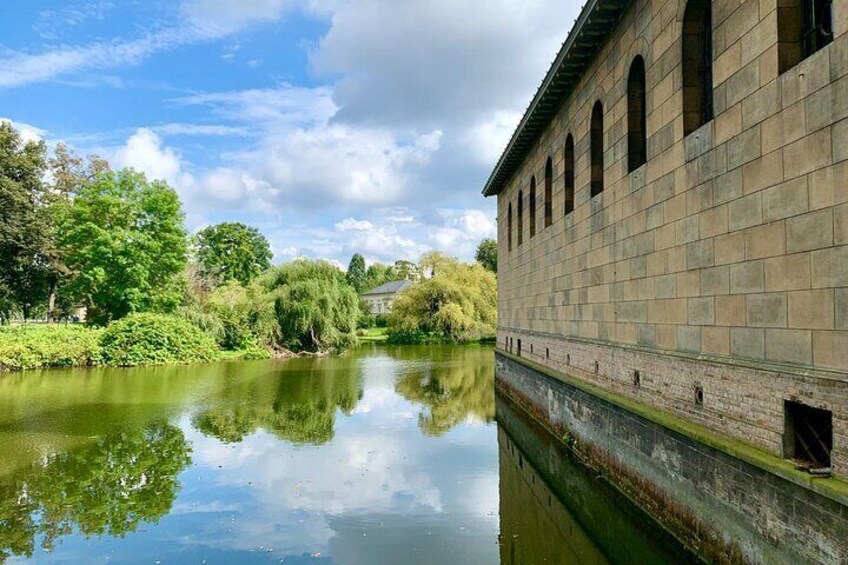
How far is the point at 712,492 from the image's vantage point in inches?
233

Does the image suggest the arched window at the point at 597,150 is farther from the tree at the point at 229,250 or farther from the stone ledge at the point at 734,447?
the tree at the point at 229,250

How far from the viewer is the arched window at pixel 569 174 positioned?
12586mm

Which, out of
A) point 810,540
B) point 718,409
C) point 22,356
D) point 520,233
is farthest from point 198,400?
point 810,540

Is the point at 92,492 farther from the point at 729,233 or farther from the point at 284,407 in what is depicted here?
the point at 729,233

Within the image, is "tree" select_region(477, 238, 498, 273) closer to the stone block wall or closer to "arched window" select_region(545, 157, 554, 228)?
"arched window" select_region(545, 157, 554, 228)

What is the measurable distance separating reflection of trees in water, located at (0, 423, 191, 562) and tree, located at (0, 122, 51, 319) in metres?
26.0

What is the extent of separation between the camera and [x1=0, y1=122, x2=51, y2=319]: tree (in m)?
31.8

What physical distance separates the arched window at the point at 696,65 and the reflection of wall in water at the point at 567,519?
4704 mm

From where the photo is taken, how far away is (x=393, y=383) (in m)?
22.3

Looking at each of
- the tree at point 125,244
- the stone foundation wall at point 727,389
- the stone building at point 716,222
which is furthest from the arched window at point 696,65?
the tree at point 125,244

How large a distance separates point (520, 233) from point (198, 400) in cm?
1063

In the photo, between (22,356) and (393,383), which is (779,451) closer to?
(393,383)

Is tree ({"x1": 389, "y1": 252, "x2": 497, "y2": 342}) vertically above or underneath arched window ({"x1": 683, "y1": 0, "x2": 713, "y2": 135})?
underneath

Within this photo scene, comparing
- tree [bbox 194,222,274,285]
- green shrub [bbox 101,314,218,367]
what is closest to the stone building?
green shrub [bbox 101,314,218,367]
